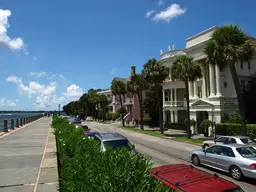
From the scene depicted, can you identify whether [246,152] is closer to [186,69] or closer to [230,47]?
[230,47]

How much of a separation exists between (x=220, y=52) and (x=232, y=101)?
12.7 m

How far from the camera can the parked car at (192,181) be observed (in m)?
5.66

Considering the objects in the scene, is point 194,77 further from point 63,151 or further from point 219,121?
point 63,151

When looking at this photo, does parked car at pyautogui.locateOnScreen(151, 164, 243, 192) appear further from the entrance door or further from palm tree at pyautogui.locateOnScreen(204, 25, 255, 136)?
the entrance door

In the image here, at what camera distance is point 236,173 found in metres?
11.5

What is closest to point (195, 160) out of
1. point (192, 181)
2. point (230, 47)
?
point (192, 181)

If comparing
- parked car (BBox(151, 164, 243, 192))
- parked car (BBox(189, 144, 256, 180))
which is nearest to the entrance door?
parked car (BBox(189, 144, 256, 180))

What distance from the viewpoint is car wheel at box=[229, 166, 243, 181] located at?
1130cm

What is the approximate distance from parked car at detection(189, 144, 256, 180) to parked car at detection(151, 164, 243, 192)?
17.6 feet

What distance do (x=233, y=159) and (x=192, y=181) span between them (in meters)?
6.69

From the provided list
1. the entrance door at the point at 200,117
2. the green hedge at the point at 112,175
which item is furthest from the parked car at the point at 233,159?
the entrance door at the point at 200,117

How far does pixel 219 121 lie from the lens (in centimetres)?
3152

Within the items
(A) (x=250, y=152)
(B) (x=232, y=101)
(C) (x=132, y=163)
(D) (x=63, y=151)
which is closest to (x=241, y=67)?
(B) (x=232, y=101)

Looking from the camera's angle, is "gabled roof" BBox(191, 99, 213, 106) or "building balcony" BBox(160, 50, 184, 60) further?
"building balcony" BBox(160, 50, 184, 60)
